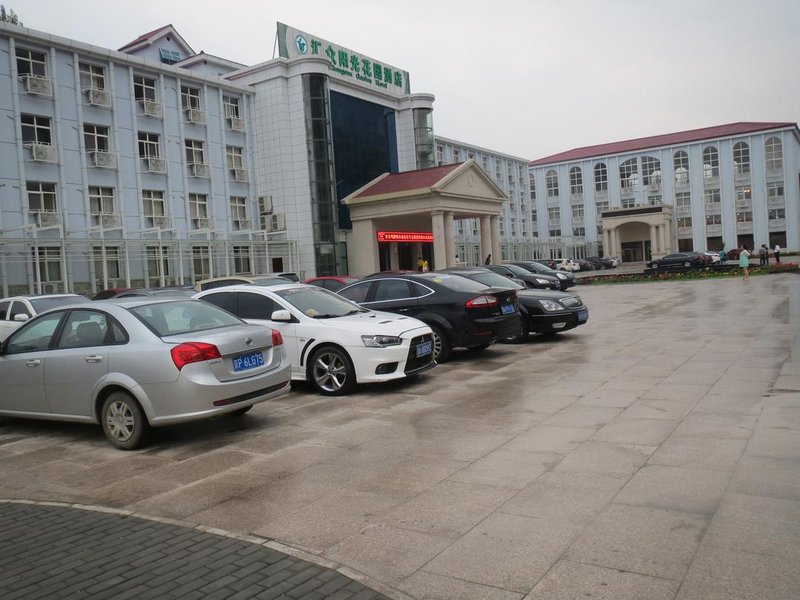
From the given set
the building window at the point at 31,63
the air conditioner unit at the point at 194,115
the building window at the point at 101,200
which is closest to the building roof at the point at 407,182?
the air conditioner unit at the point at 194,115

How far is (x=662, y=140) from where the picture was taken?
257 feet

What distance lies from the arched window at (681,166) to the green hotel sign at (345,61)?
43931 mm

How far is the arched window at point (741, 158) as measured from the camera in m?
72.7

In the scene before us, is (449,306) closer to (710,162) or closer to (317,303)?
(317,303)

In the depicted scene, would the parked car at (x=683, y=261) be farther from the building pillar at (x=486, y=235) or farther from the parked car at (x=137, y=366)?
the parked car at (x=137, y=366)

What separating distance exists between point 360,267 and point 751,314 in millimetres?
25292

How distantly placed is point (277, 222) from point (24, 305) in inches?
944

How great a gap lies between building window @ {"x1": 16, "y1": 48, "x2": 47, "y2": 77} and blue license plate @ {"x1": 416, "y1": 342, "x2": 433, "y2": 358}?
82.9 ft

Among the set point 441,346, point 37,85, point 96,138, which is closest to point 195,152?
point 96,138

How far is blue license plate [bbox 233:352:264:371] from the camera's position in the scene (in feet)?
22.8

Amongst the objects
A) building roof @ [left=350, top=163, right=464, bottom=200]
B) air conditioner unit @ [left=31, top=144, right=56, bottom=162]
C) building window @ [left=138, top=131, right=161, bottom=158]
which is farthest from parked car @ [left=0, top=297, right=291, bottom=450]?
building roof @ [left=350, top=163, right=464, bottom=200]

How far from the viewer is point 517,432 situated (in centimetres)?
671

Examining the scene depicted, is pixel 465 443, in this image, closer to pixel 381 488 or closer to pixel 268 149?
pixel 381 488

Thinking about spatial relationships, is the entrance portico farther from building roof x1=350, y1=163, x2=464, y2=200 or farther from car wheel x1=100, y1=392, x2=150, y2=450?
car wheel x1=100, y1=392, x2=150, y2=450
